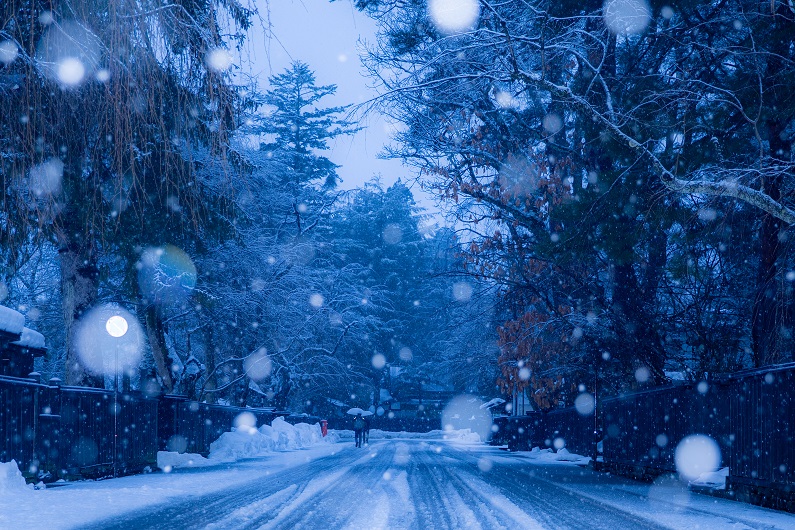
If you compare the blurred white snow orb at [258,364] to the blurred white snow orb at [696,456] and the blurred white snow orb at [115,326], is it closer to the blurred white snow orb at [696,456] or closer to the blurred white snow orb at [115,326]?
the blurred white snow orb at [115,326]

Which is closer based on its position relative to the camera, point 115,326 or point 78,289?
point 115,326

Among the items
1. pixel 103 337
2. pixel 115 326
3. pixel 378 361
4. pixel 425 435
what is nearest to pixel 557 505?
pixel 115 326

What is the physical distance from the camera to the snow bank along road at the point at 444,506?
29.2 ft

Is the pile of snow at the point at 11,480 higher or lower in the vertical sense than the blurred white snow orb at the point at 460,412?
higher

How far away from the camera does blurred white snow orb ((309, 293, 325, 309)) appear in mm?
36069

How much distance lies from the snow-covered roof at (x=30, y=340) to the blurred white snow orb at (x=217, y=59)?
15858 millimetres

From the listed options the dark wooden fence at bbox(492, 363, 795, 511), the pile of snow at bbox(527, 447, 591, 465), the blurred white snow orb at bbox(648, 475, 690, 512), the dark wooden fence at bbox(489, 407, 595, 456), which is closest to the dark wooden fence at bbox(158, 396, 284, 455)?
the pile of snow at bbox(527, 447, 591, 465)

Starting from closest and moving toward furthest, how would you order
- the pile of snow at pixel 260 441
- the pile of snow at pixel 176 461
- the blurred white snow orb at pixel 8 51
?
the blurred white snow orb at pixel 8 51 → the pile of snow at pixel 176 461 → the pile of snow at pixel 260 441

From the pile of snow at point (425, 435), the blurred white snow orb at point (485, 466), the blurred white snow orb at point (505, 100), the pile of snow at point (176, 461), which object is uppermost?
the blurred white snow orb at point (505, 100)

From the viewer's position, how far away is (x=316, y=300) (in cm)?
3656

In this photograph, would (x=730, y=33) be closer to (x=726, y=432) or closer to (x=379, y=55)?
(x=726, y=432)

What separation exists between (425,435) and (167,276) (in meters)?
52.0

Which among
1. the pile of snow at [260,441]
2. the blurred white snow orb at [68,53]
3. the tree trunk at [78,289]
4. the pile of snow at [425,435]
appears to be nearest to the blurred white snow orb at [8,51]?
the blurred white snow orb at [68,53]

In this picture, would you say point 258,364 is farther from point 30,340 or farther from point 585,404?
point 585,404
